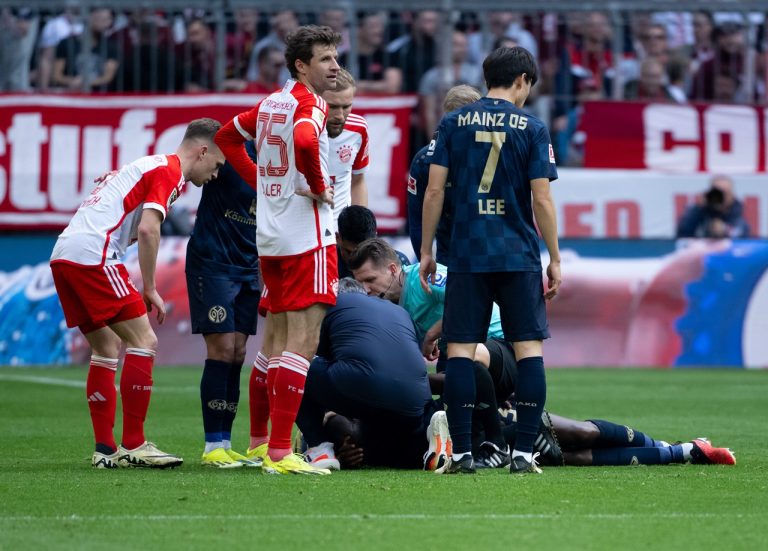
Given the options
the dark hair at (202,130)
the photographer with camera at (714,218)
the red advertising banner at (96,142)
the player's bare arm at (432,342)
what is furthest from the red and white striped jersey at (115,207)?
the photographer with camera at (714,218)

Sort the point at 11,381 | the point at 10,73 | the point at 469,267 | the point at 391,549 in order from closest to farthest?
the point at 391,549, the point at 469,267, the point at 11,381, the point at 10,73

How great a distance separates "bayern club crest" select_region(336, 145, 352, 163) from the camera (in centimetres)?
943

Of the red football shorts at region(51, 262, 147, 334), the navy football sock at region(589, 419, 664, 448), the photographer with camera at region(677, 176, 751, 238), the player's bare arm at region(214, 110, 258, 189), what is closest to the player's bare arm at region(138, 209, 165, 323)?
the red football shorts at region(51, 262, 147, 334)

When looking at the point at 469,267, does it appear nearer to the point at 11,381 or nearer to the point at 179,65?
the point at 11,381

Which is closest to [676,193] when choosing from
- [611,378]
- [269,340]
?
[611,378]

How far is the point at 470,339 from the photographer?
7457mm

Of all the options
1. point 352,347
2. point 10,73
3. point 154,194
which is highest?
point 10,73

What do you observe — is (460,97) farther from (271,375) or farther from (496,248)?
(271,375)

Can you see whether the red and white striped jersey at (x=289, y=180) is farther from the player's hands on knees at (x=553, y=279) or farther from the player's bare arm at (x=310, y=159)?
the player's hands on knees at (x=553, y=279)

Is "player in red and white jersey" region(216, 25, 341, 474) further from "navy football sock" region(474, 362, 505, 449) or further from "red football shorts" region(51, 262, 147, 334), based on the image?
"navy football sock" region(474, 362, 505, 449)

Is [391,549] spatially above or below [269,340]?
below

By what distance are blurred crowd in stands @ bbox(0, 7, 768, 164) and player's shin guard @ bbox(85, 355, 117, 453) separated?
9255 mm

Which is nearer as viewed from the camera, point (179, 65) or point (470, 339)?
point (470, 339)

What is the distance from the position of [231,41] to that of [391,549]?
12611 millimetres
